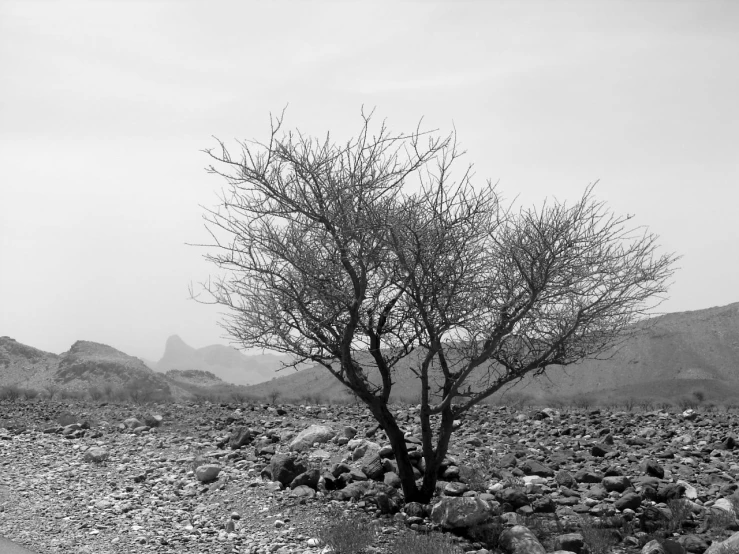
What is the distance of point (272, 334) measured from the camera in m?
10.9

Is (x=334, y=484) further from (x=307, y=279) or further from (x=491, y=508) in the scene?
(x=307, y=279)

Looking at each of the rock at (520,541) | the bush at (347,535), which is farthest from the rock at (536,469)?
the bush at (347,535)

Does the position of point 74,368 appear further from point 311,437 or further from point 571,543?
point 571,543

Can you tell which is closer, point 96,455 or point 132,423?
point 96,455

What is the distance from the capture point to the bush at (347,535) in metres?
8.76

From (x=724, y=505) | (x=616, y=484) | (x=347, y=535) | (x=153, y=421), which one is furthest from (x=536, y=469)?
(x=153, y=421)

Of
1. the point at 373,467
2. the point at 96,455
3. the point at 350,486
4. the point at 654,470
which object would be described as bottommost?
the point at 654,470

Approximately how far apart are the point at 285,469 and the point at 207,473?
5.28 feet

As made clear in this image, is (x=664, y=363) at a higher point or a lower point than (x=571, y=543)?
higher

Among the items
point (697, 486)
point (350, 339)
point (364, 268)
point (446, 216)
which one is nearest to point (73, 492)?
point (350, 339)

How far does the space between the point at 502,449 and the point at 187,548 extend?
825cm

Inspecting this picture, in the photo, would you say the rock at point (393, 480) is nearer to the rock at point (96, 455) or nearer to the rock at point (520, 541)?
the rock at point (520, 541)

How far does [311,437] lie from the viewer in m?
16.1

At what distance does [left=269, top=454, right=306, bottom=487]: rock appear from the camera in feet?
39.0
